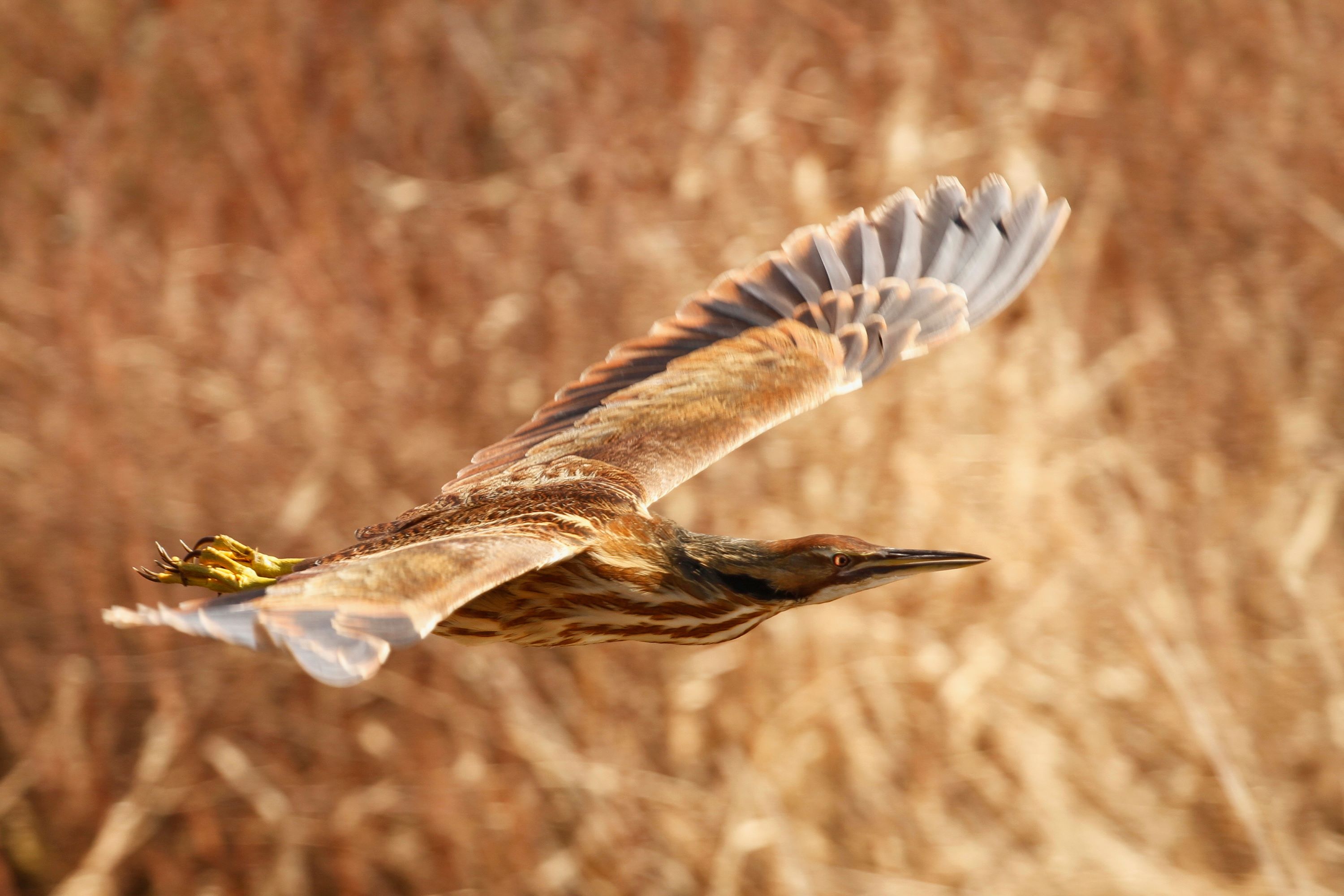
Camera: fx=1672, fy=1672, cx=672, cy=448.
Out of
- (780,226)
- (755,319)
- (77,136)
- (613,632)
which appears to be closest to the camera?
(613,632)

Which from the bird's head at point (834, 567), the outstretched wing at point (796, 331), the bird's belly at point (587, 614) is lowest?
the bird's belly at point (587, 614)

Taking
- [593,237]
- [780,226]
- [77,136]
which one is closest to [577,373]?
[593,237]

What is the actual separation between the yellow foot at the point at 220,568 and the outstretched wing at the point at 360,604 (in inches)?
16.9

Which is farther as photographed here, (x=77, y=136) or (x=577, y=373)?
(x=77, y=136)

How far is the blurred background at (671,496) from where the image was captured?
3613 mm

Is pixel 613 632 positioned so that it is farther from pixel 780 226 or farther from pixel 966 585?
pixel 780 226

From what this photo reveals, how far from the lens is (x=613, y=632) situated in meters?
2.41

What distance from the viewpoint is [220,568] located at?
2.44 m

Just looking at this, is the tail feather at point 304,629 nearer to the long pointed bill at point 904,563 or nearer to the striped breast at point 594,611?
the striped breast at point 594,611

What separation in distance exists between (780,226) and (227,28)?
2.05 metres

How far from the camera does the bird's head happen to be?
2293 millimetres

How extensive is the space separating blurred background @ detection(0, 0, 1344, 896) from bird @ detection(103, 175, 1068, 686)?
0.46 m

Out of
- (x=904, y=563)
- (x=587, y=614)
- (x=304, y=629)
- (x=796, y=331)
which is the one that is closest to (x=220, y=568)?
(x=587, y=614)

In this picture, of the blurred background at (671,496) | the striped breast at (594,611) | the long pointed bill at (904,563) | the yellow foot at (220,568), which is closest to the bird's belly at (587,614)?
the striped breast at (594,611)
